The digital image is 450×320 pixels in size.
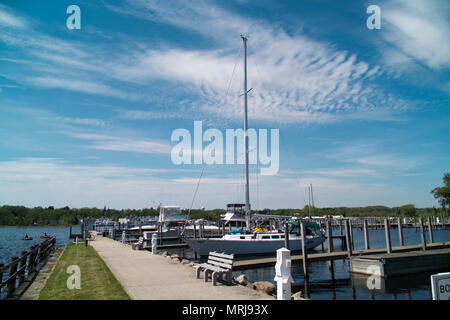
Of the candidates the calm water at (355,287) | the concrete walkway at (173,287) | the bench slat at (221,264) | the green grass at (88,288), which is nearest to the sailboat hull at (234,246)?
the calm water at (355,287)

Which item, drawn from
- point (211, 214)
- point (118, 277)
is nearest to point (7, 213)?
point (211, 214)

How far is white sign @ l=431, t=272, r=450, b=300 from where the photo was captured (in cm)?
480

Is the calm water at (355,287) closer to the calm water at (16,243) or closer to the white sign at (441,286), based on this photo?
the white sign at (441,286)

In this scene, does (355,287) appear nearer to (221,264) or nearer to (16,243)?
(221,264)

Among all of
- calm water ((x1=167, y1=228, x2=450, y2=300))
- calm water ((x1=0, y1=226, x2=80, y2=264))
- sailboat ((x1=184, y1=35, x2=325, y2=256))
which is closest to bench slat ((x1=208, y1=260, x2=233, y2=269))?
calm water ((x1=167, y1=228, x2=450, y2=300))

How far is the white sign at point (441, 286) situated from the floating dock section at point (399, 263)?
18.2 m

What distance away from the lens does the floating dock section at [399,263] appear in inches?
827

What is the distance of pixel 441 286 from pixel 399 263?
1942cm

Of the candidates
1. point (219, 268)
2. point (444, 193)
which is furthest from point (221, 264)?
point (444, 193)

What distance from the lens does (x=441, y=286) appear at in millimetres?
4848
